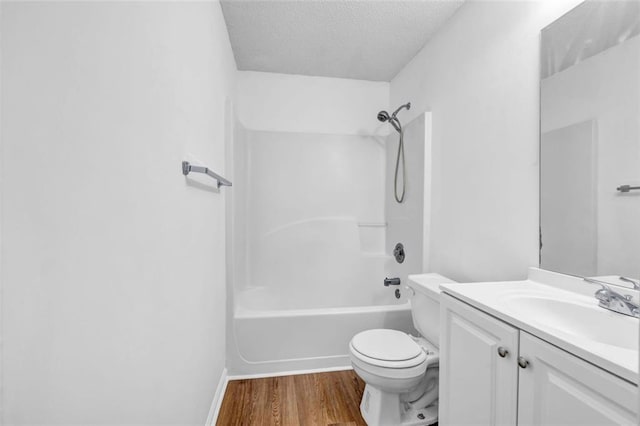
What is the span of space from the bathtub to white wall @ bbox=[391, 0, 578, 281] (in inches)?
23.4

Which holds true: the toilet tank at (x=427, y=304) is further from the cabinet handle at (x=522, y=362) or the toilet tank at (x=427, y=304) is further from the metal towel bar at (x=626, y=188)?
the metal towel bar at (x=626, y=188)

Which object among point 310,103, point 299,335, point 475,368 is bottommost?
point 299,335

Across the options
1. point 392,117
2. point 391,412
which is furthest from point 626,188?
point 392,117

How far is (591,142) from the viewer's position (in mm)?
1000

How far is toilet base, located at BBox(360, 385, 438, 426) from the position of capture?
4.75 ft

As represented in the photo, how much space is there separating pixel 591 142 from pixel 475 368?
3.01 feet

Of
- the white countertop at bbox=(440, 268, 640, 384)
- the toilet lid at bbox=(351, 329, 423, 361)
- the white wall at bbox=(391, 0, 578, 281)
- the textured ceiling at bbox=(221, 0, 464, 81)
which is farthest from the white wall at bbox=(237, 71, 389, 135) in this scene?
the white countertop at bbox=(440, 268, 640, 384)

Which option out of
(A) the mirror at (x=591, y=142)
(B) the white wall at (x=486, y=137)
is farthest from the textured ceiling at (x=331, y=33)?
(A) the mirror at (x=591, y=142)

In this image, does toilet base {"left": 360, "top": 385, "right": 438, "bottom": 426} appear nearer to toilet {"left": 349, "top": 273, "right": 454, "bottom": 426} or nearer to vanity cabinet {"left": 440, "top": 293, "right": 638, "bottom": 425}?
toilet {"left": 349, "top": 273, "right": 454, "bottom": 426}

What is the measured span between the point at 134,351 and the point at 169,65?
83cm

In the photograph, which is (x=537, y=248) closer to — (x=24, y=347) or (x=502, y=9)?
(x=502, y=9)

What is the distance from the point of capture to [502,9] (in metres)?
1.35

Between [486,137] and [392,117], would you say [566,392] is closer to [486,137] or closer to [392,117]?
[486,137]

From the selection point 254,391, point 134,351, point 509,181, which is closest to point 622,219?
point 509,181
